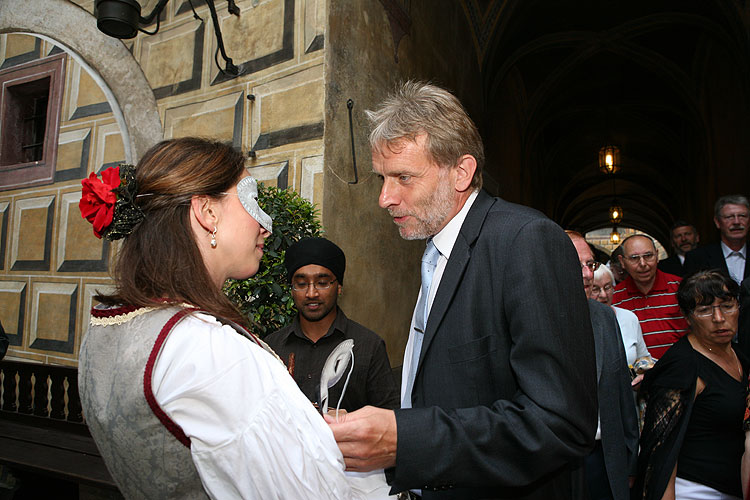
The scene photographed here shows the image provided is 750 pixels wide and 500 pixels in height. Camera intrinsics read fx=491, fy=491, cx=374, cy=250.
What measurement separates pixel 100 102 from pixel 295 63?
108 inches

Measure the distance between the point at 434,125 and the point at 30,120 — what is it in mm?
6989

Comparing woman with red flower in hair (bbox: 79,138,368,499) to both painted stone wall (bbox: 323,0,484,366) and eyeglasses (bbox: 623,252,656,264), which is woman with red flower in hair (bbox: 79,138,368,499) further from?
eyeglasses (bbox: 623,252,656,264)

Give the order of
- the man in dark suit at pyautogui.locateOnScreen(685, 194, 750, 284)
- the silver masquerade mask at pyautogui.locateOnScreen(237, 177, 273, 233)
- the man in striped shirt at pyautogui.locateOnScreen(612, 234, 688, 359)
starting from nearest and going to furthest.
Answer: the silver masquerade mask at pyautogui.locateOnScreen(237, 177, 273, 233), the man in striped shirt at pyautogui.locateOnScreen(612, 234, 688, 359), the man in dark suit at pyautogui.locateOnScreen(685, 194, 750, 284)

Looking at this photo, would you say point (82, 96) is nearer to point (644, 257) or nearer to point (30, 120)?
point (30, 120)

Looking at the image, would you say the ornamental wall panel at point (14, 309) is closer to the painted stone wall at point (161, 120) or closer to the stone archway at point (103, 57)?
the painted stone wall at point (161, 120)

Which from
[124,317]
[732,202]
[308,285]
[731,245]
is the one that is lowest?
[124,317]

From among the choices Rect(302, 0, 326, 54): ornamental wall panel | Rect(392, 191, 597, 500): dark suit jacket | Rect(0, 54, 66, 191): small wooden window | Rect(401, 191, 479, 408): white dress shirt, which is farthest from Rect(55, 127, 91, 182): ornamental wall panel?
Rect(392, 191, 597, 500): dark suit jacket

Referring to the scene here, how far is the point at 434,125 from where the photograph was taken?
1.58 m

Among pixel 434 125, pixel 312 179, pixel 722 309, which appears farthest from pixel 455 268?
pixel 312 179

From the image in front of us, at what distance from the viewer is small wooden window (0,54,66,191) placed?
598 cm

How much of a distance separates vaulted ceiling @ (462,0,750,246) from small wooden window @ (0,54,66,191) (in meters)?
5.79

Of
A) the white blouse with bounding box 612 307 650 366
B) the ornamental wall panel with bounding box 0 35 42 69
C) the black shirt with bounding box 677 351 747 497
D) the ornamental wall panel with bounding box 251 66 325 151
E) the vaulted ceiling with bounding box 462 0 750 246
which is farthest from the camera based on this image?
A: the vaulted ceiling with bounding box 462 0 750 246

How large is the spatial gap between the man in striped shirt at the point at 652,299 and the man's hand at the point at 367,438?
11.7 ft

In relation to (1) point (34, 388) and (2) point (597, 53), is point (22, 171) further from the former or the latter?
(2) point (597, 53)
